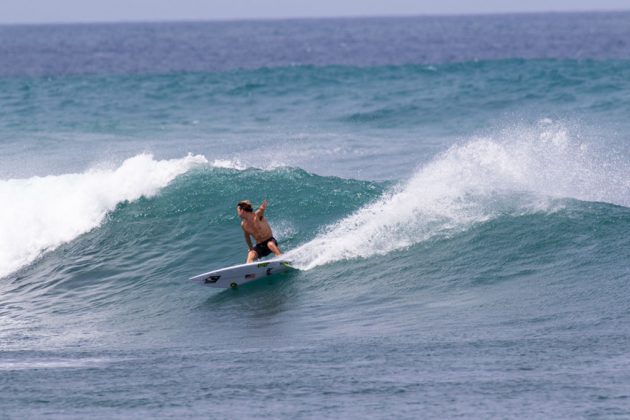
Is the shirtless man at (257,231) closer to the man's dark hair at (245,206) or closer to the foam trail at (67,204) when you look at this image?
the man's dark hair at (245,206)

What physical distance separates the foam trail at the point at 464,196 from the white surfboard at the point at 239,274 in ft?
2.58

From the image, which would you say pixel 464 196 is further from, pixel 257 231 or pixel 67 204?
pixel 67 204

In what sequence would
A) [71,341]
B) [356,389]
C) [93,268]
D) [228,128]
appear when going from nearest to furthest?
[356,389] → [71,341] → [93,268] → [228,128]

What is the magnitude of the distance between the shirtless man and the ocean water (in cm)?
53

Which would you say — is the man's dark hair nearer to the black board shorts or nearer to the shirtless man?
the shirtless man

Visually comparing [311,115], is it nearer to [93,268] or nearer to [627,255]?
[93,268]

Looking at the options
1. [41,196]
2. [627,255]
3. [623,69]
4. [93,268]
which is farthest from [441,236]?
[623,69]

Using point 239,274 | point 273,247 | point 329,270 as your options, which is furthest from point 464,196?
point 239,274

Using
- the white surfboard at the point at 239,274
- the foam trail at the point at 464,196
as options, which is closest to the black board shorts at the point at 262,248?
the white surfboard at the point at 239,274

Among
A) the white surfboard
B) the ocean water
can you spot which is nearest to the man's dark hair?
the white surfboard

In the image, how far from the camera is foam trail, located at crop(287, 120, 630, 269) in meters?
16.6

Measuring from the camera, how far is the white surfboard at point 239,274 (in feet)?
49.2

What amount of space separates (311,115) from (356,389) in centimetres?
2612

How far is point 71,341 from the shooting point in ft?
42.4
